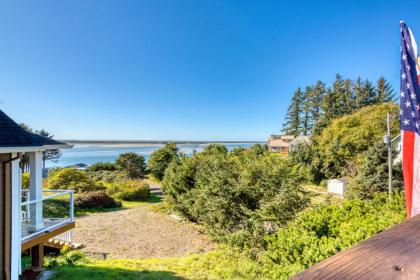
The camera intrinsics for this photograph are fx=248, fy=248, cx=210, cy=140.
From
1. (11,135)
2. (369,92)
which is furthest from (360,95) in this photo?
(11,135)

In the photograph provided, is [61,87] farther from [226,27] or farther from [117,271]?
[117,271]

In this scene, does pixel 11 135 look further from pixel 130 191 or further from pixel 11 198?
pixel 130 191

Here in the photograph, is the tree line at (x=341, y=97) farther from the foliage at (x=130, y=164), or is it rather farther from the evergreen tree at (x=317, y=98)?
the foliage at (x=130, y=164)

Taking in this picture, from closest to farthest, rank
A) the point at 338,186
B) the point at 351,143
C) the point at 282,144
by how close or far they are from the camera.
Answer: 1. the point at 338,186
2. the point at 351,143
3. the point at 282,144

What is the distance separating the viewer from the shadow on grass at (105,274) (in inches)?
267

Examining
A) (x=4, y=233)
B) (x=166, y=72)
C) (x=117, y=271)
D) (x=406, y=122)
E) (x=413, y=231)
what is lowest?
(x=117, y=271)

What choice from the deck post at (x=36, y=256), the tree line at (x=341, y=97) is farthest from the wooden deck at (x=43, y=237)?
the tree line at (x=341, y=97)

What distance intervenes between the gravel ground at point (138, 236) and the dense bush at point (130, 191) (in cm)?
496

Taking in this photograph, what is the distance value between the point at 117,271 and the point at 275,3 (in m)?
12.7

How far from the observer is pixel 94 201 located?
17.5 metres

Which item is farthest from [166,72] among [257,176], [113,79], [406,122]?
[406,122]

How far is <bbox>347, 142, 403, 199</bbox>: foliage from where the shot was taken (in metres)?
15.7

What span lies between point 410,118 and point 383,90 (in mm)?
48889

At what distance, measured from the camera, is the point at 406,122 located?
200 cm
